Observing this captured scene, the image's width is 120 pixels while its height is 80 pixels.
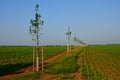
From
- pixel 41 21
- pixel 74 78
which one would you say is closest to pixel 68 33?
pixel 41 21

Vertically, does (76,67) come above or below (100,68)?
above

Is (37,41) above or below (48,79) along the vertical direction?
above

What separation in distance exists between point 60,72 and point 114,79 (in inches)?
207

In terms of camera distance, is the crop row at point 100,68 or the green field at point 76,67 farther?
the green field at point 76,67

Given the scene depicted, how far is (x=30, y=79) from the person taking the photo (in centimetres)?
1581

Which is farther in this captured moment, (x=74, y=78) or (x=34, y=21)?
(x=34, y=21)

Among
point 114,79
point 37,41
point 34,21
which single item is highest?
point 34,21

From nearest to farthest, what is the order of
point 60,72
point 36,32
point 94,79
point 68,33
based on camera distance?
1. point 94,79
2. point 60,72
3. point 36,32
4. point 68,33

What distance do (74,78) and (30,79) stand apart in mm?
3046

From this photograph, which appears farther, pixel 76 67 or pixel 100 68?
pixel 100 68

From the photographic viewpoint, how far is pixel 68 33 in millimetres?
53312

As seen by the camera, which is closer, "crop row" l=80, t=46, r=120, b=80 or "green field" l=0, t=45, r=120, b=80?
"crop row" l=80, t=46, r=120, b=80

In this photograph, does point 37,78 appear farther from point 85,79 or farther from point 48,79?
point 85,79

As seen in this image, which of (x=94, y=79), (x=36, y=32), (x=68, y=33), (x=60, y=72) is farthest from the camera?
(x=68, y=33)
